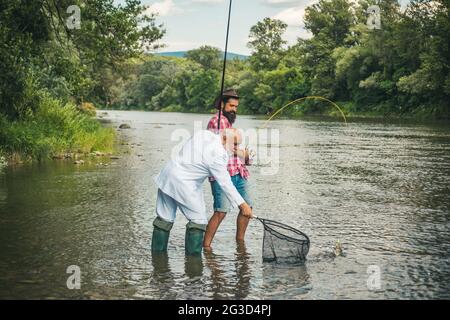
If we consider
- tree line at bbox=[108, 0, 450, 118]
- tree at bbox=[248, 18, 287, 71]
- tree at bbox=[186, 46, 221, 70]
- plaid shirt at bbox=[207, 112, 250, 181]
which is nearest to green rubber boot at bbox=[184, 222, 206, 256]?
plaid shirt at bbox=[207, 112, 250, 181]

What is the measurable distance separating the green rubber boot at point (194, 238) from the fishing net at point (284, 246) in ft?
2.31

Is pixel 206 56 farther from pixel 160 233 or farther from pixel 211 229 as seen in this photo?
pixel 160 233

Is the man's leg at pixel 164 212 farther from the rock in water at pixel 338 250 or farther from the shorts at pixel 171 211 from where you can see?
the rock in water at pixel 338 250

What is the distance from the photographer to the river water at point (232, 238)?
6.32 metres

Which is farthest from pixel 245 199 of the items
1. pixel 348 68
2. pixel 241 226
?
pixel 348 68

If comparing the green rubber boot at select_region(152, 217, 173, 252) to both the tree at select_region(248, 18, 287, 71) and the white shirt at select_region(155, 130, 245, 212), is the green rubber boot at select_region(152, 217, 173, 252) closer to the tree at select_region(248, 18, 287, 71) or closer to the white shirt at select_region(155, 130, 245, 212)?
the white shirt at select_region(155, 130, 245, 212)

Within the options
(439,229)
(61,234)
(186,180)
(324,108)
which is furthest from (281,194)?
(324,108)

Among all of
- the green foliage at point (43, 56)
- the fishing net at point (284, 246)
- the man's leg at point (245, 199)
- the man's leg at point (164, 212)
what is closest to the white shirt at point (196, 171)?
the man's leg at point (164, 212)

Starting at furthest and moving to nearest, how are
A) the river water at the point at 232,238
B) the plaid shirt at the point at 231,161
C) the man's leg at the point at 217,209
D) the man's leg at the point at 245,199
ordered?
the man's leg at the point at 245,199 → the man's leg at the point at 217,209 → the plaid shirt at the point at 231,161 → the river water at the point at 232,238

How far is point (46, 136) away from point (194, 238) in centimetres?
1314

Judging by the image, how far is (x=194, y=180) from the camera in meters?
7.07

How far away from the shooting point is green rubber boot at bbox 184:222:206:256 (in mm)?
7262

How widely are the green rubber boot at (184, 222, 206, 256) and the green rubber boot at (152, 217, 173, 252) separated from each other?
23cm
